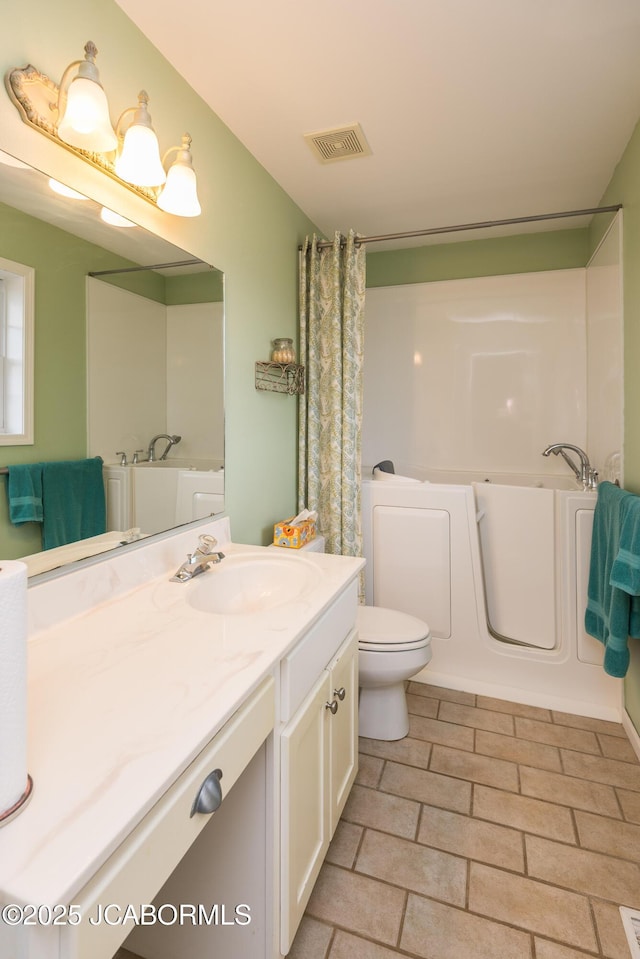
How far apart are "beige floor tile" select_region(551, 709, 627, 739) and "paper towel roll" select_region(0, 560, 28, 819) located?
223cm

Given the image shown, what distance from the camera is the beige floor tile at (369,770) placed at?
177 centimetres

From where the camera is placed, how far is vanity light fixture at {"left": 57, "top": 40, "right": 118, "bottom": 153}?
104 centimetres

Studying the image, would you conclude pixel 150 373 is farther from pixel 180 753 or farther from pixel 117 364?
pixel 180 753

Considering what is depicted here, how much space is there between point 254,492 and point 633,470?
1.53m

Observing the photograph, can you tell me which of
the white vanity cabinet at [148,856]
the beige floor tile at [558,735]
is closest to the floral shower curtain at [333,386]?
the beige floor tile at [558,735]

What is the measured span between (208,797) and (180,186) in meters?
1.46

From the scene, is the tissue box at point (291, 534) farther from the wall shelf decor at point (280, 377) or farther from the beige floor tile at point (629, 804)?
the beige floor tile at point (629, 804)

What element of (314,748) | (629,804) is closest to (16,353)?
(314,748)

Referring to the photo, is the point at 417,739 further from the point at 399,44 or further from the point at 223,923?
the point at 399,44

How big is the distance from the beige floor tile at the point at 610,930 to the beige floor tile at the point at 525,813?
0.70ft

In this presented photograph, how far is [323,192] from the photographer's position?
7.70 feet

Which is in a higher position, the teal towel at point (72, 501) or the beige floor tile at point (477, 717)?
the teal towel at point (72, 501)

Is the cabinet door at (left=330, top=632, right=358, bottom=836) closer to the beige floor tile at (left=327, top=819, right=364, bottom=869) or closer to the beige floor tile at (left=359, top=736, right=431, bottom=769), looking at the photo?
the beige floor tile at (left=327, top=819, right=364, bottom=869)

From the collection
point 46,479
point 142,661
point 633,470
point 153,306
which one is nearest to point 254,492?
point 153,306
